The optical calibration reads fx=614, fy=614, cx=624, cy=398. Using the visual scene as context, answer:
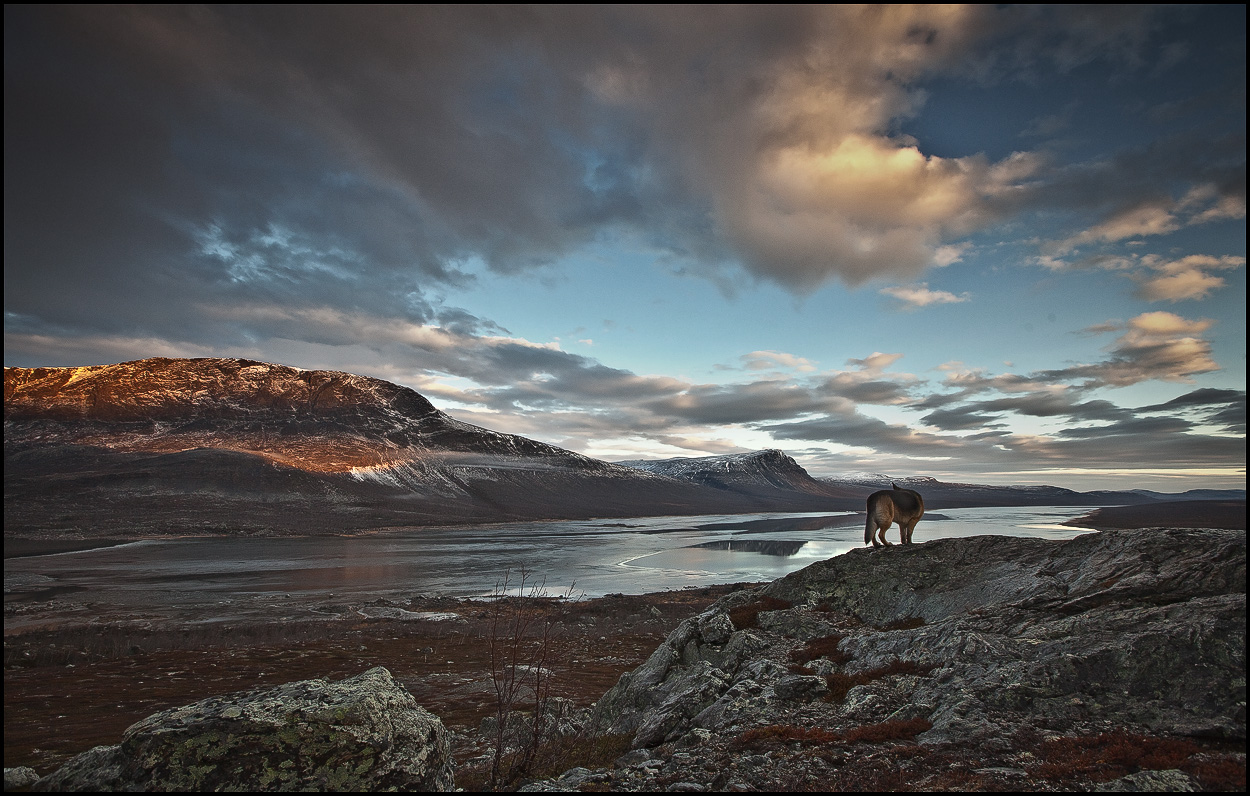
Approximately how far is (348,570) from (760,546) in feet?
200

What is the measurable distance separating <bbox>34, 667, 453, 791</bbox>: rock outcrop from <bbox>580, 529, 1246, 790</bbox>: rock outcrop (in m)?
3.87

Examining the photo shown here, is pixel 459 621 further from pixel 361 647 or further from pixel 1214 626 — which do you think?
pixel 1214 626

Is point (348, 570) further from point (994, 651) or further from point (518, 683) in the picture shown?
point (994, 651)

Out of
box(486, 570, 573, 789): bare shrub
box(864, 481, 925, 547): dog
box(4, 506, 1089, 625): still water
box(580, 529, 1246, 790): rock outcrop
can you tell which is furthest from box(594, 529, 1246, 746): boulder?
box(4, 506, 1089, 625): still water

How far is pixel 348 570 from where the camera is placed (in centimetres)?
6662

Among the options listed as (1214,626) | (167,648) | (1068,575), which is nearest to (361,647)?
(167,648)

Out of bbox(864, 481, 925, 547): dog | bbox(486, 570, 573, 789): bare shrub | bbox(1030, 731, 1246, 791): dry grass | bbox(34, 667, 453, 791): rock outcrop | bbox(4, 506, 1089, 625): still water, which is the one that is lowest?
bbox(4, 506, 1089, 625): still water

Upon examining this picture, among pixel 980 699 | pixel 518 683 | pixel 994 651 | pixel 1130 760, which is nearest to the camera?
pixel 1130 760

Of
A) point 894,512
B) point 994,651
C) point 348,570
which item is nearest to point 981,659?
point 994,651

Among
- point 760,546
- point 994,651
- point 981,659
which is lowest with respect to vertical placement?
point 760,546

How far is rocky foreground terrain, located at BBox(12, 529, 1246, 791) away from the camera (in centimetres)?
894

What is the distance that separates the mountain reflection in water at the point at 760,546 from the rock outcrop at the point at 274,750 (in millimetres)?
78619

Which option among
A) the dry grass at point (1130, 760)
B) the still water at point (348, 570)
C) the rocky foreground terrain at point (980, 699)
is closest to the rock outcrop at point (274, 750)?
the rocky foreground terrain at point (980, 699)

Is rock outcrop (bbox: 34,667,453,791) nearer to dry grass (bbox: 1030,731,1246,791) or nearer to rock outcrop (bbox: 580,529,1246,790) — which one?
rock outcrop (bbox: 580,529,1246,790)
